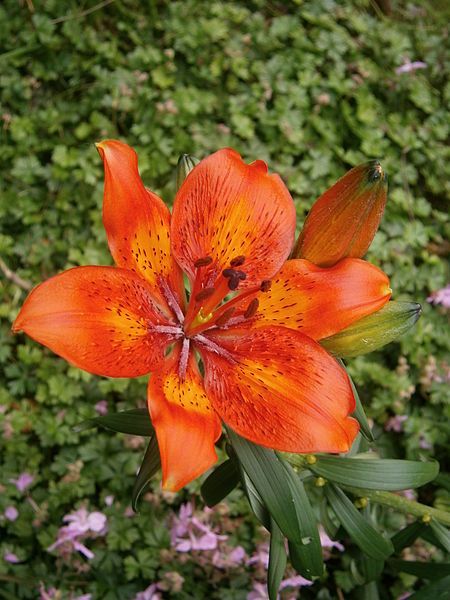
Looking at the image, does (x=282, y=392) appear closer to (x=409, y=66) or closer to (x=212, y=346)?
(x=212, y=346)

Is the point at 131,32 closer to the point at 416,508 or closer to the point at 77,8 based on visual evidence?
the point at 77,8

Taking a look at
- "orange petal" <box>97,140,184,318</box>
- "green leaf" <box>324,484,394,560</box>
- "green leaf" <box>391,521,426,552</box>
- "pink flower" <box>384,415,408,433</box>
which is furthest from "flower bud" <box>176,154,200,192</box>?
"pink flower" <box>384,415,408,433</box>

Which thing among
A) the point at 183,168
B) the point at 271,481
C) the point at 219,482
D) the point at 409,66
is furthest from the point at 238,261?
the point at 409,66

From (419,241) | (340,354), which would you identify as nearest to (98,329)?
(340,354)

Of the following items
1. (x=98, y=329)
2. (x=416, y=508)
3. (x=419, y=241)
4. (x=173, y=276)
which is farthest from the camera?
(x=419, y=241)

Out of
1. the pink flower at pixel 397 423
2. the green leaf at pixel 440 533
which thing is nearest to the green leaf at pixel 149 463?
the green leaf at pixel 440 533

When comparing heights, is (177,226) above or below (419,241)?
above

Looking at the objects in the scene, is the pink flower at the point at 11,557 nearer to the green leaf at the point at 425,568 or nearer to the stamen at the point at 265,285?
the green leaf at the point at 425,568

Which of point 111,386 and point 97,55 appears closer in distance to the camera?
point 111,386
